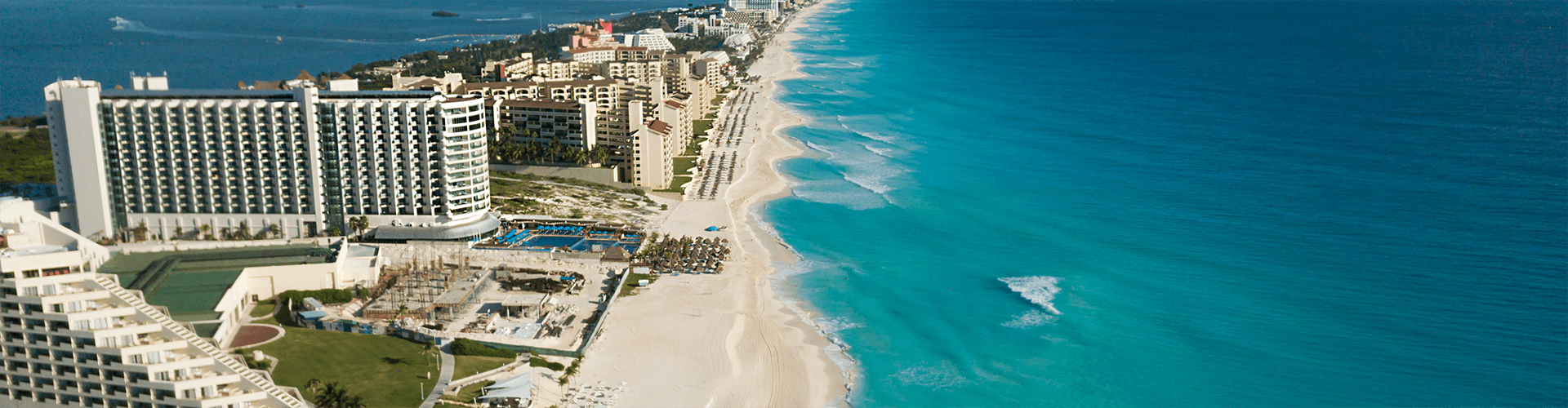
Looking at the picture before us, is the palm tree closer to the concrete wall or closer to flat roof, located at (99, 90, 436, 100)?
flat roof, located at (99, 90, 436, 100)

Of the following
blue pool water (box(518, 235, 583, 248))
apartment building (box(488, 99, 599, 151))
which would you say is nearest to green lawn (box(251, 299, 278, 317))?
blue pool water (box(518, 235, 583, 248))

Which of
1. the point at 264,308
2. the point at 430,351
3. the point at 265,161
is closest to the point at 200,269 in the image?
the point at 264,308

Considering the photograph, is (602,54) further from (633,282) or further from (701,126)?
(633,282)

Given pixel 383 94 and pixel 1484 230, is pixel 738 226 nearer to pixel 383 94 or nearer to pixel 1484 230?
pixel 383 94

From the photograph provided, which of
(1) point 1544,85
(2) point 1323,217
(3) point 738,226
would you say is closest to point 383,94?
(3) point 738,226

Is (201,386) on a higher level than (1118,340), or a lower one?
higher

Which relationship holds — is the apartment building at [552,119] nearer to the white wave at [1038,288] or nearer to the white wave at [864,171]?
the white wave at [864,171]
